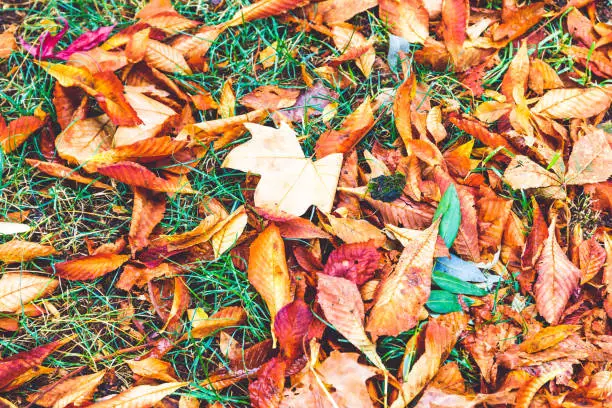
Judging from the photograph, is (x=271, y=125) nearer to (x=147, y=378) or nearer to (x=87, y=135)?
(x=87, y=135)

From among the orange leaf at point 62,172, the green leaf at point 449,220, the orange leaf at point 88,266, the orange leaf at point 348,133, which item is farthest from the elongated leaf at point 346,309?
the orange leaf at point 62,172

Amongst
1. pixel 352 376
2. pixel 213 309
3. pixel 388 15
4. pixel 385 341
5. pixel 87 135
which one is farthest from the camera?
pixel 388 15

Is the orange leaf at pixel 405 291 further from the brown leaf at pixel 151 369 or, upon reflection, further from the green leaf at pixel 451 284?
the brown leaf at pixel 151 369

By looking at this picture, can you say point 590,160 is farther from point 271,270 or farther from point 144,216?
point 144,216

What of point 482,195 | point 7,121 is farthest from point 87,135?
point 482,195

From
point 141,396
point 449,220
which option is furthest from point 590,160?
point 141,396

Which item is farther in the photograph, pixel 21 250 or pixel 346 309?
pixel 21 250
